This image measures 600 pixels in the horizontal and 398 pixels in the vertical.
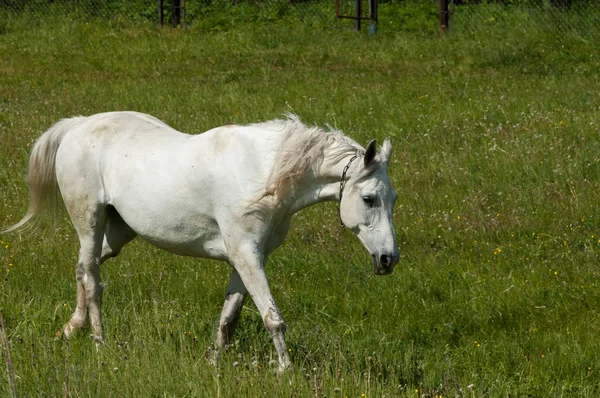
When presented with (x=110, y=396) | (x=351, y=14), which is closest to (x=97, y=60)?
(x=351, y=14)

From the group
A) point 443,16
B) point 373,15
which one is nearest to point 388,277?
point 443,16

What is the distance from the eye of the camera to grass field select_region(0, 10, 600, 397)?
5387 mm

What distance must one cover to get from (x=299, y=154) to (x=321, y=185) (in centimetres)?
24

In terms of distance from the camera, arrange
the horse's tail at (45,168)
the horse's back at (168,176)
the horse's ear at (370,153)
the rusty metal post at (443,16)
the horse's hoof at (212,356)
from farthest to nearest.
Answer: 1. the rusty metal post at (443,16)
2. the horse's tail at (45,168)
3. the horse's back at (168,176)
4. the horse's ear at (370,153)
5. the horse's hoof at (212,356)

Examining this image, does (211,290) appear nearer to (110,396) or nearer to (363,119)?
(110,396)

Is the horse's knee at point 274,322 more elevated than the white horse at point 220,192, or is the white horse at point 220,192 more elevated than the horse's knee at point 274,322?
the white horse at point 220,192

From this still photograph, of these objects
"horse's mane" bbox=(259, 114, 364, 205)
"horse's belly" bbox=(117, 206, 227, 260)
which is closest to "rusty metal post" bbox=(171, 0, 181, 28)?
"horse's belly" bbox=(117, 206, 227, 260)

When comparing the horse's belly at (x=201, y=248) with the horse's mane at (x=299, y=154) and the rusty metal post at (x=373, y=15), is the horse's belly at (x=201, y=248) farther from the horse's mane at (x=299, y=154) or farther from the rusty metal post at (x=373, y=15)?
the rusty metal post at (x=373, y=15)

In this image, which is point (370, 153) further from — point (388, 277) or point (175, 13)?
point (175, 13)

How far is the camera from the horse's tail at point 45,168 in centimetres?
673

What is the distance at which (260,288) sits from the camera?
552 centimetres

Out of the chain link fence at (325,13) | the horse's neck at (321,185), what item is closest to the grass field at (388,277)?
the horse's neck at (321,185)

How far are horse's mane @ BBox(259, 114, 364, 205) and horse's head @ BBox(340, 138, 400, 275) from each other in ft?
0.65

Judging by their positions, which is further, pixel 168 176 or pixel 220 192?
pixel 168 176
